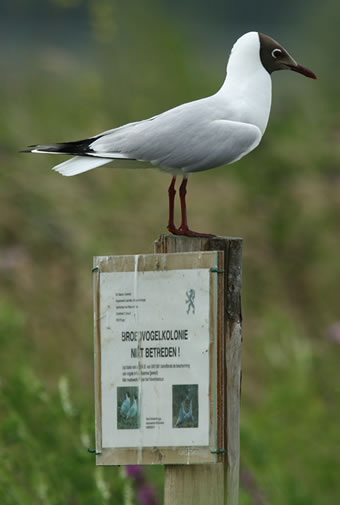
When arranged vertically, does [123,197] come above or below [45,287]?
above

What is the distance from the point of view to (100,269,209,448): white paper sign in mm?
2428

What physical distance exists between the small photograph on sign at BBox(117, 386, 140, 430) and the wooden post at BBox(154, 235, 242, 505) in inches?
7.0

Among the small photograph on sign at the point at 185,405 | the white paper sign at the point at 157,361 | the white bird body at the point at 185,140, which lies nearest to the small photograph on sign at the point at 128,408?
the white paper sign at the point at 157,361

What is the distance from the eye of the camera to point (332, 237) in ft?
26.5

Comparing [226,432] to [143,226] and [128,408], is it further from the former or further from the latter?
[143,226]

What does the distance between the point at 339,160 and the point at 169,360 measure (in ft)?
22.9

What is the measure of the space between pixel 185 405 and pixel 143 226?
17.2ft

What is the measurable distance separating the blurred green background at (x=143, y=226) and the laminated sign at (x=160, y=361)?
0.71 m

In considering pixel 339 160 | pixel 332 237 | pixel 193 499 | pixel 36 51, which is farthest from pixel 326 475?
pixel 36 51

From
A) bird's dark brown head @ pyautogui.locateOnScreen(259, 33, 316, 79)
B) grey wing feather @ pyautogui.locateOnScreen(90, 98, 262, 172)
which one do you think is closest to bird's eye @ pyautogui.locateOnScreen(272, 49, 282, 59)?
bird's dark brown head @ pyautogui.locateOnScreen(259, 33, 316, 79)

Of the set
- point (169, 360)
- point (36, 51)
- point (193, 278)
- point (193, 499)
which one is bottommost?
point (193, 499)

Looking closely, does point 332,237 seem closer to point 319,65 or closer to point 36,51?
point 319,65

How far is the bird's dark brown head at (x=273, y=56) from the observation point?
3.00m

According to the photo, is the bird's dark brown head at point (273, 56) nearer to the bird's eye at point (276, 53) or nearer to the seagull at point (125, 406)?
the bird's eye at point (276, 53)
